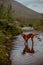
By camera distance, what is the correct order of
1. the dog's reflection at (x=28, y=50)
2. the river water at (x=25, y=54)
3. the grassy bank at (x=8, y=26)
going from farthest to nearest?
the grassy bank at (x=8, y=26) < the dog's reflection at (x=28, y=50) < the river water at (x=25, y=54)

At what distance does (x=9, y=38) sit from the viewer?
7.79 meters

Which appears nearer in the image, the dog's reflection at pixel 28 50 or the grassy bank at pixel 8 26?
the dog's reflection at pixel 28 50

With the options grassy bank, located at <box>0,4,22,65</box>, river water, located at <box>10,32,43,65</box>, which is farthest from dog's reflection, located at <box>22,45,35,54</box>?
grassy bank, located at <box>0,4,22,65</box>

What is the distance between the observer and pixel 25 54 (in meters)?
6.64

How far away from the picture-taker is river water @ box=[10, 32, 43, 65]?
19.1 ft

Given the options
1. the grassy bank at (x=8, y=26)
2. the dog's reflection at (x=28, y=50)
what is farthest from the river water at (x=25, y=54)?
the grassy bank at (x=8, y=26)

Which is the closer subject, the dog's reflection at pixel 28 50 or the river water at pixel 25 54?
the river water at pixel 25 54

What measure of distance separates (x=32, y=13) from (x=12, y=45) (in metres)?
1.02

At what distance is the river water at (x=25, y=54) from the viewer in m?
5.81

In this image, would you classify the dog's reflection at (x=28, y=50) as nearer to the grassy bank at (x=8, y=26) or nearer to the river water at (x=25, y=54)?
the river water at (x=25, y=54)

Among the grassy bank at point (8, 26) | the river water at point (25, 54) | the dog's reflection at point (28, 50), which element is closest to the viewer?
Result: the river water at point (25, 54)

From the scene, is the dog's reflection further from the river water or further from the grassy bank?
the grassy bank

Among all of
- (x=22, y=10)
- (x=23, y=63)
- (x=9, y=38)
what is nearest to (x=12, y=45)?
(x=9, y=38)

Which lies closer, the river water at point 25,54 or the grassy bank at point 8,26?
the river water at point 25,54
